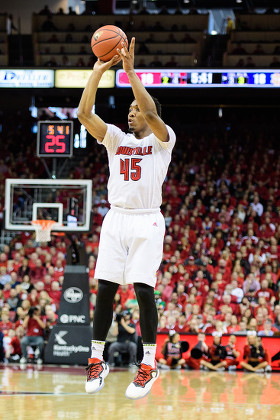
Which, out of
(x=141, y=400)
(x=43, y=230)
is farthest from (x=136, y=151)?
(x=43, y=230)

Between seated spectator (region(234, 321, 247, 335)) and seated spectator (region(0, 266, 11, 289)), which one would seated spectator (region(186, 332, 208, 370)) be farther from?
seated spectator (region(0, 266, 11, 289))

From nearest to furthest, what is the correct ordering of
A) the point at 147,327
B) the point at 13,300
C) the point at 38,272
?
the point at 147,327
the point at 13,300
the point at 38,272

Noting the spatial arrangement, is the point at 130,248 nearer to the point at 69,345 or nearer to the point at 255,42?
the point at 69,345

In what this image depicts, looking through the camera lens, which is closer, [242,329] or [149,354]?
[149,354]

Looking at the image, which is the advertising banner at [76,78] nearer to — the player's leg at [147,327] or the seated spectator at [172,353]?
the seated spectator at [172,353]

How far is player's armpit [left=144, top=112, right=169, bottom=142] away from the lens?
211 inches

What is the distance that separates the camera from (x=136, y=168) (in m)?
5.61

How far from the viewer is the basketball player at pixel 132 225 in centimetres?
546

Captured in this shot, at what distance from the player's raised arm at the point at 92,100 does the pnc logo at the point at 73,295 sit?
9.51 metres

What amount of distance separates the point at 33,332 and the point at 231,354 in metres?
4.26

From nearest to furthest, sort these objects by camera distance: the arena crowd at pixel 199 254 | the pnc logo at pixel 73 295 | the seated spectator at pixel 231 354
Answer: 1. the seated spectator at pixel 231 354
2. the pnc logo at pixel 73 295
3. the arena crowd at pixel 199 254

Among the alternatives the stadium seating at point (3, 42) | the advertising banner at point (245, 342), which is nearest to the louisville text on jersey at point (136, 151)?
the advertising banner at point (245, 342)

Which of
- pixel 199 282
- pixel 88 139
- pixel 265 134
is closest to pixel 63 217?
pixel 199 282

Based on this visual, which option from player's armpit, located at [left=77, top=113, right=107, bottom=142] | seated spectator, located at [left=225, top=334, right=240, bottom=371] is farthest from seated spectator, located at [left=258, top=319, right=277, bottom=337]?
player's armpit, located at [left=77, top=113, right=107, bottom=142]
